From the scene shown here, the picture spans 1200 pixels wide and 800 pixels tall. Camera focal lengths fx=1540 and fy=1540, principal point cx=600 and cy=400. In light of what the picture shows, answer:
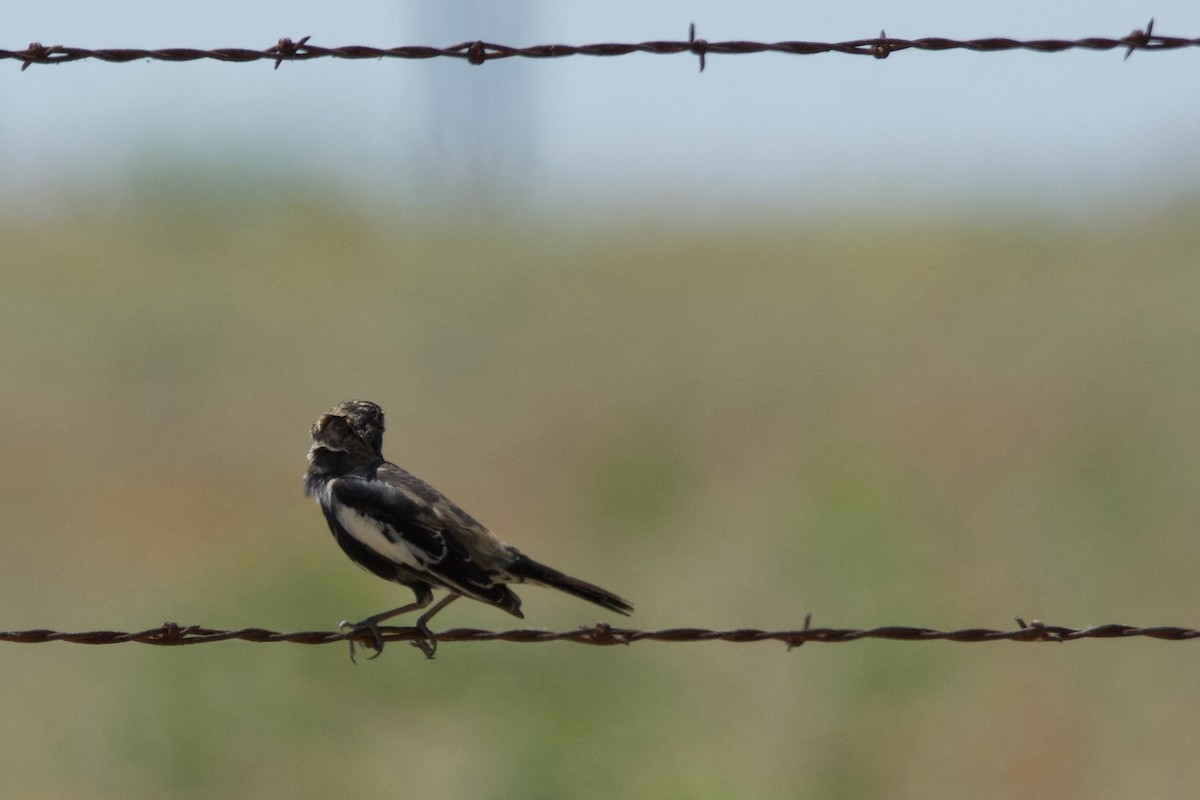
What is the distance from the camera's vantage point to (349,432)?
7586 millimetres

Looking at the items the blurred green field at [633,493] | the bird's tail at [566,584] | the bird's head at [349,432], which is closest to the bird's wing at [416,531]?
the bird's tail at [566,584]

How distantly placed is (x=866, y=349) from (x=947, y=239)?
38.9 ft

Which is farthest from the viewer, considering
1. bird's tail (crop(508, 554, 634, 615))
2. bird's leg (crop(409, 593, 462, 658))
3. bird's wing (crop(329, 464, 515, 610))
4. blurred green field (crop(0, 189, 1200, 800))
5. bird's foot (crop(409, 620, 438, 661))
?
blurred green field (crop(0, 189, 1200, 800))

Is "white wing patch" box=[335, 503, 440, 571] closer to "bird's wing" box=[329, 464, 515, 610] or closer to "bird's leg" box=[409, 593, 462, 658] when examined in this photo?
"bird's wing" box=[329, 464, 515, 610]

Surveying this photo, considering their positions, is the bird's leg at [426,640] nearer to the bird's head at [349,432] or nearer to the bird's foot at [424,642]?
the bird's foot at [424,642]

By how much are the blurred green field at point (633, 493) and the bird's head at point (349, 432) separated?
676 centimetres

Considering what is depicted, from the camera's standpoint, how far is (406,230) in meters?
45.8

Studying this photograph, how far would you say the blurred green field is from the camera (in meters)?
15.0

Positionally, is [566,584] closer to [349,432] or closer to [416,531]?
[416,531]

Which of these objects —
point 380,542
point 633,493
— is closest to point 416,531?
point 380,542

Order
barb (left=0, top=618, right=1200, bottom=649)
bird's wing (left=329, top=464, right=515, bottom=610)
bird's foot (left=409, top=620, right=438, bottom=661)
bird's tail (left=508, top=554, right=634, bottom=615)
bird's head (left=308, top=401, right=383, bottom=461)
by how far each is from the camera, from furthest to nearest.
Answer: bird's head (left=308, top=401, right=383, bottom=461), bird's wing (left=329, top=464, right=515, bottom=610), bird's tail (left=508, top=554, right=634, bottom=615), bird's foot (left=409, top=620, right=438, bottom=661), barb (left=0, top=618, right=1200, bottom=649)

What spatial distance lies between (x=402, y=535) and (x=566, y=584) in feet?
2.56

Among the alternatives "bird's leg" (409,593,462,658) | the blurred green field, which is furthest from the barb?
the blurred green field

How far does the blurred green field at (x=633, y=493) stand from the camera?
49.3 feet
